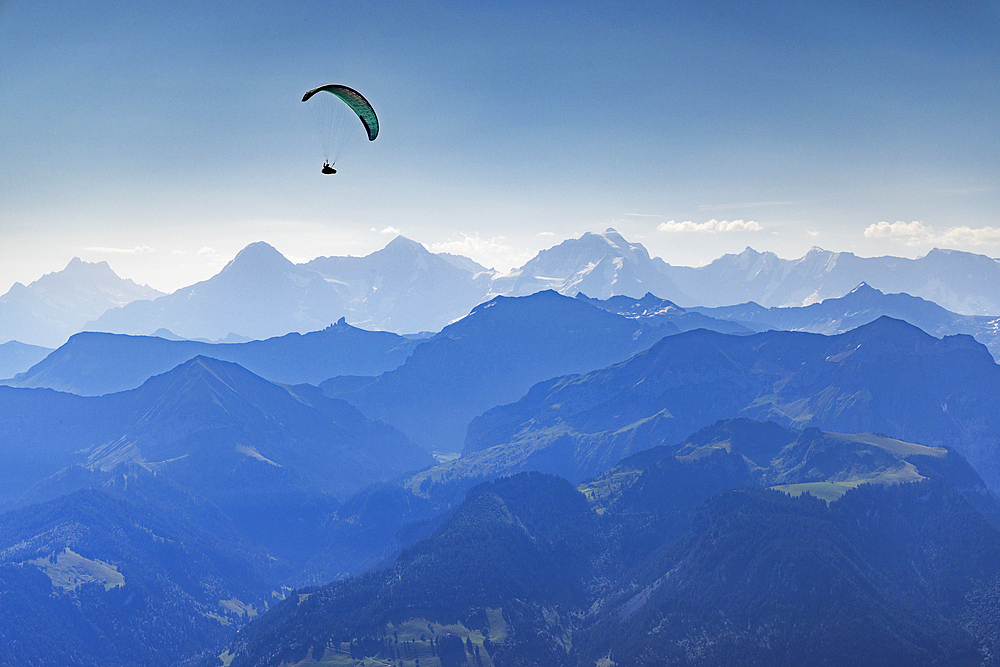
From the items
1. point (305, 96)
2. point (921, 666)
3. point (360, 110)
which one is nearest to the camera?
point (305, 96)

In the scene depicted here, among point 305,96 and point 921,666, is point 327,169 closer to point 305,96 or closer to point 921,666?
point 305,96

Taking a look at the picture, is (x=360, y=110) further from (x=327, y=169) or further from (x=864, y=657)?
(x=864, y=657)

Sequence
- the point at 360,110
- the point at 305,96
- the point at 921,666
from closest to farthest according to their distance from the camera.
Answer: the point at 305,96 → the point at 360,110 → the point at 921,666

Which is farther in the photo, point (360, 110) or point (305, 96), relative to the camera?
point (360, 110)

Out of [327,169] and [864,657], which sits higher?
[327,169]

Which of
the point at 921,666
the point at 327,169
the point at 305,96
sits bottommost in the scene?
the point at 921,666

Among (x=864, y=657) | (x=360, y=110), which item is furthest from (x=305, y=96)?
(x=864, y=657)
